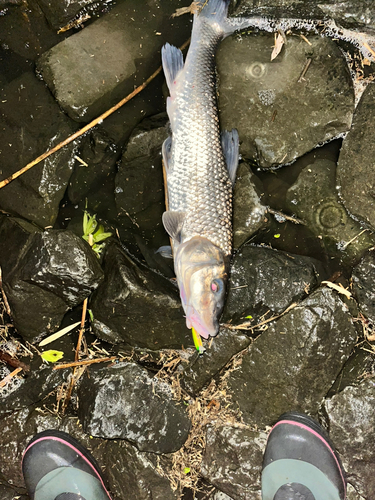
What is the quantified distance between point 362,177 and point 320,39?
153cm

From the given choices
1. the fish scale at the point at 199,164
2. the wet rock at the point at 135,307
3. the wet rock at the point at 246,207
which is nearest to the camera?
the fish scale at the point at 199,164

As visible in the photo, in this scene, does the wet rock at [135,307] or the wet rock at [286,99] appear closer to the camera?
the wet rock at [135,307]

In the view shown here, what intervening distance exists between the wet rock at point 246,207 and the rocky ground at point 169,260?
22 millimetres

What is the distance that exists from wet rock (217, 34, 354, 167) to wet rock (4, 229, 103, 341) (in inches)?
81.2

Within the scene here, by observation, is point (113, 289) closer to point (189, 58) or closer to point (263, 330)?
point (263, 330)

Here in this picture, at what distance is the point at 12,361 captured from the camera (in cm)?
396

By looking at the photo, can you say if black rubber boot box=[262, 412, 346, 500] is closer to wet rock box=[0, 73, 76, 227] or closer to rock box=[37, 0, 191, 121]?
wet rock box=[0, 73, 76, 227]

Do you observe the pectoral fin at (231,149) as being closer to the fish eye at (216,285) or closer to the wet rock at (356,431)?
the fish eye at (216,285)

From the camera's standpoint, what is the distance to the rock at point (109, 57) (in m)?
3.92

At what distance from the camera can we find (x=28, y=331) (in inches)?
154

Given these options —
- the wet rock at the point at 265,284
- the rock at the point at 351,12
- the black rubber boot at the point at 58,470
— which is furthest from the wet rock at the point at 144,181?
the black rubber boot at the point at 58,470

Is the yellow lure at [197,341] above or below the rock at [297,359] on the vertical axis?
above

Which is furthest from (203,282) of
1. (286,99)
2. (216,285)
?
(286,99)

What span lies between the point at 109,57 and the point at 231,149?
1.67 m
